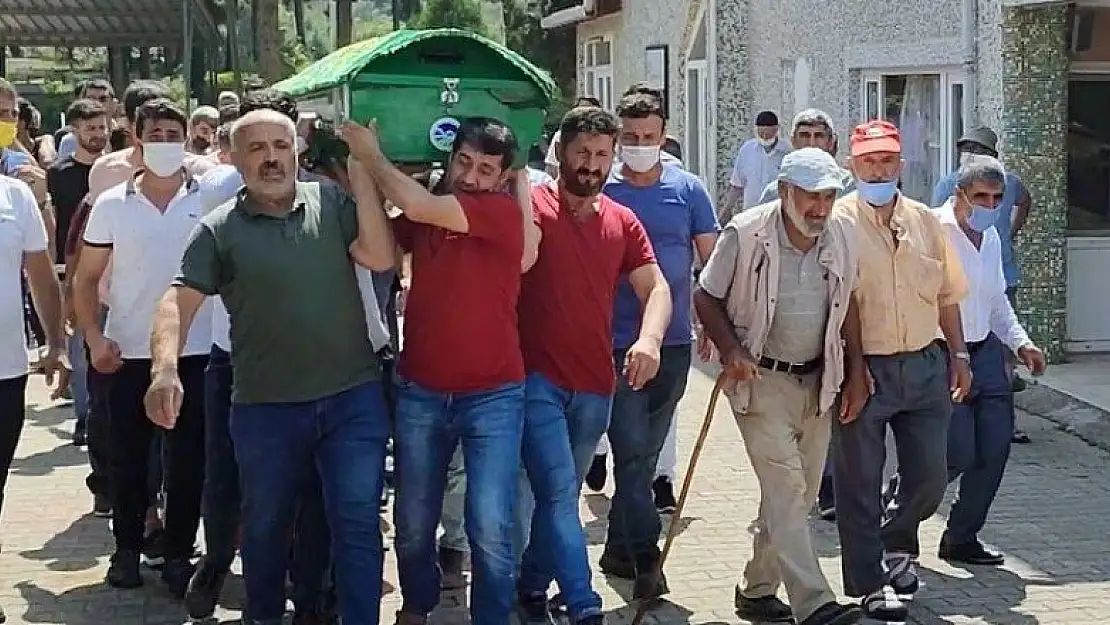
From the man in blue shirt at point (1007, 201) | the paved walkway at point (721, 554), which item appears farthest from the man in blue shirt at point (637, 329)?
the man in blue shirt at point (1007, 201)

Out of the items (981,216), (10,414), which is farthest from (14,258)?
(981,216)

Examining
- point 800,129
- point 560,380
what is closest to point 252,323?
point 560,380

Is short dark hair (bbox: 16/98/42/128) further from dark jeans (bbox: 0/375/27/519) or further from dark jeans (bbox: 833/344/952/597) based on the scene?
dark jeans (bbox: 833/344/952/597)

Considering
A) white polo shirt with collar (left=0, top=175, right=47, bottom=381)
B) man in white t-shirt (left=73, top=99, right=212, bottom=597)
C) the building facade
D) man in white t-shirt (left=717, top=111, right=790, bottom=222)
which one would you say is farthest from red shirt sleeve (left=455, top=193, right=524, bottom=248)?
man in white t-shirt (left=717, top=111, right=790, bottom=222)

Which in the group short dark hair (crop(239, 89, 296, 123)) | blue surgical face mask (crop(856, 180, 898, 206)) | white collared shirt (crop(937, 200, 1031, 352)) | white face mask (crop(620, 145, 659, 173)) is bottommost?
white collared shirt (crop(937, 200, 1031, 352))

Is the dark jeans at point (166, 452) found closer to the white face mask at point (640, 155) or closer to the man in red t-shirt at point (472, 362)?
the man in red t-shirt at point (472, 362)

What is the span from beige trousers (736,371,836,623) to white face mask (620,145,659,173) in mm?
1166

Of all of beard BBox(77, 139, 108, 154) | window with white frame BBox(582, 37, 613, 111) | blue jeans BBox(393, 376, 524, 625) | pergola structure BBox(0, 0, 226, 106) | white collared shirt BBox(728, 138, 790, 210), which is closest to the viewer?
blue jeans BBox(393, 376, 524, 625)

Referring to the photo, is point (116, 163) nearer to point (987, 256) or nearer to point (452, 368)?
point (452, 368)

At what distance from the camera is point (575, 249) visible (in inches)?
215

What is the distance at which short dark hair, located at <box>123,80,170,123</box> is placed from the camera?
21.6 ft

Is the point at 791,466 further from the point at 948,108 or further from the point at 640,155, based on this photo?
the point at 948,108

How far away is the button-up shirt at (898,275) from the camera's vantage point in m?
5.79

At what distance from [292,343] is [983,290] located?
312cm
